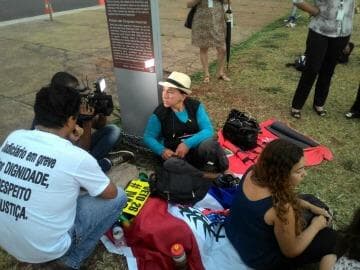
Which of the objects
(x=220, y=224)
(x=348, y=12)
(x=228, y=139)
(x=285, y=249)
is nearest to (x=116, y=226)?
(x=220, y=224)

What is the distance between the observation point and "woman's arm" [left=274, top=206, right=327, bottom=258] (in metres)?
2.10

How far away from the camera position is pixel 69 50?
731cm

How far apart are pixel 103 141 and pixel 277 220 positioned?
207cm

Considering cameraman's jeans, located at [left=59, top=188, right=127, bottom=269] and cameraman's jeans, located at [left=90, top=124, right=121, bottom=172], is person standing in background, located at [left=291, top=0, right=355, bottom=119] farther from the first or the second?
cameraman's jeans, located at [left=59, top=188, right=127, bottom=269]

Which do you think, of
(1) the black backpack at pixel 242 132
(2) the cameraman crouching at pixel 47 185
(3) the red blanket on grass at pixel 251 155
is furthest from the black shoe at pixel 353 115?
(2) the cameraman crouching at pixel 47 185

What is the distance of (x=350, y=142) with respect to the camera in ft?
13.8

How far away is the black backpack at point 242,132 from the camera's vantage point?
4.01m

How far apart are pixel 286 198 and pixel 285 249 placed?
Result: 364 millimetres

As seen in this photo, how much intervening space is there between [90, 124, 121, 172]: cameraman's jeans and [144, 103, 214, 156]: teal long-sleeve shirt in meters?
0.37

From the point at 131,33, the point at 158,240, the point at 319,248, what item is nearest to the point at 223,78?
the point at 131,33

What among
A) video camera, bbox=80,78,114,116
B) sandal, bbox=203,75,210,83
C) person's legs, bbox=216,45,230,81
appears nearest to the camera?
video camera, bbox=80,78,114,116

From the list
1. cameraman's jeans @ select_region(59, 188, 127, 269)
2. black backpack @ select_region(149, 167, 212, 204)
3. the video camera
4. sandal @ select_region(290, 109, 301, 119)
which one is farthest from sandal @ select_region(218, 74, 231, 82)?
cameraman's jeans @ select_region(59, 188, 127, 269)

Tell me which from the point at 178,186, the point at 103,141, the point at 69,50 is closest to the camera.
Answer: the point at 178,186

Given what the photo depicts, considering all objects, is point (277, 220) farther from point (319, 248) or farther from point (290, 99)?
point (290, 99)
